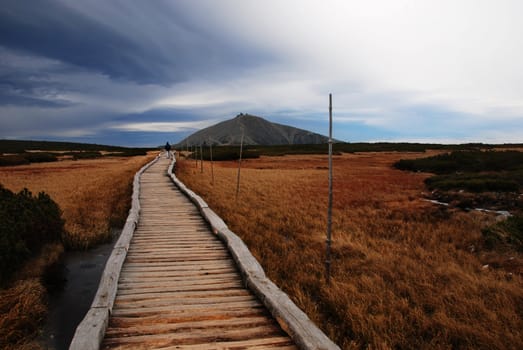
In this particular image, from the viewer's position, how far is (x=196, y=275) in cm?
578

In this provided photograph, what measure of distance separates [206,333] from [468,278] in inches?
215

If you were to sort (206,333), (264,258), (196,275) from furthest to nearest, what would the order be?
(264,258), (196,275), (206,333)

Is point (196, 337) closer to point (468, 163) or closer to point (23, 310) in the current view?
point (23, 310)

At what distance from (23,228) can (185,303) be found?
6.12m

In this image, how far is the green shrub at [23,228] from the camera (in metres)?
6.68

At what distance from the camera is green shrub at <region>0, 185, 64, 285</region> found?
668 centimetres

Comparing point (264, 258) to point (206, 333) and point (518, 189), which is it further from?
point (518, 189)

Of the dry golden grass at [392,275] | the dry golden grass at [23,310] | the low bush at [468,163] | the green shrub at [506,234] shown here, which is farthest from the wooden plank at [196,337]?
the low bush at [468,163]

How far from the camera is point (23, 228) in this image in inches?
324

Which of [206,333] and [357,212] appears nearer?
[206,333]

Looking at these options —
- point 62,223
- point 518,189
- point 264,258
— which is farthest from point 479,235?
point 62,223

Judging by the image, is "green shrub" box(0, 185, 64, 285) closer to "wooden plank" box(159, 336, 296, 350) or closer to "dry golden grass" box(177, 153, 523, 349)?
"wooden plank" box(159, 336, 296, 350)

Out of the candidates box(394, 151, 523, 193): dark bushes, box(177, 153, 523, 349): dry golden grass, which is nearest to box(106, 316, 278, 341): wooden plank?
box(177, 153, 523, 349): dry golden grass

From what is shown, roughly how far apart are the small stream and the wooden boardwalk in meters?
1.22
